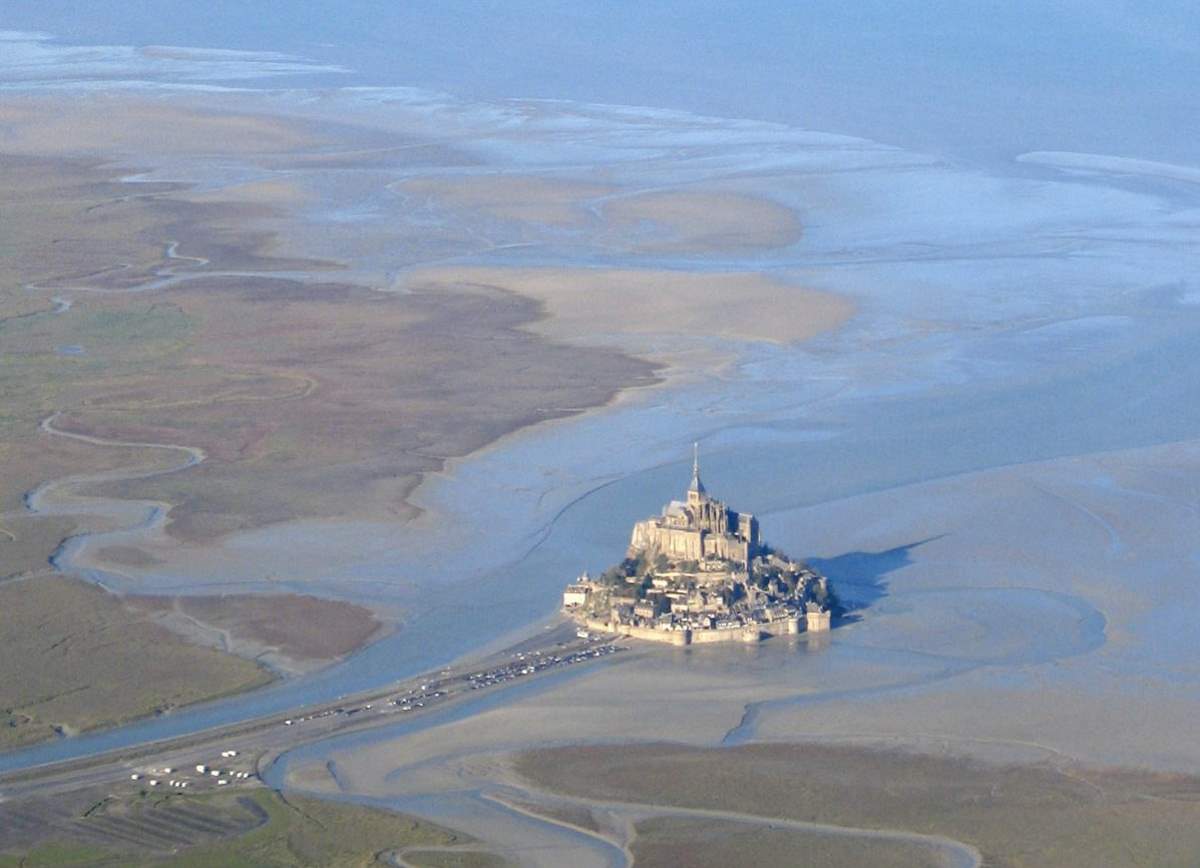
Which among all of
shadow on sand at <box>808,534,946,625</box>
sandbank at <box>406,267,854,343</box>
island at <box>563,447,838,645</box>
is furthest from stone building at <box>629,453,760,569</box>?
sandbank at <box>406,267,854,343</box>

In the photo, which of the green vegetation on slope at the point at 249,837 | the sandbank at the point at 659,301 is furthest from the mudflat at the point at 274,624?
the sandbank at the point at 659,301

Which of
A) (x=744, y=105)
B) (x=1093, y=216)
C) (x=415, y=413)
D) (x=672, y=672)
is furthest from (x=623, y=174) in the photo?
(x=672, y=672)

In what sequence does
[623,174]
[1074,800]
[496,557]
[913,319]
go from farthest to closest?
1. [623,174]
2. [913,319]
3. [496,557]
4. [1074,800]

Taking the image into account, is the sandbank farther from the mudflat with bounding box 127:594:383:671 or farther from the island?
the mudflat with bounding box 127:594:383:671

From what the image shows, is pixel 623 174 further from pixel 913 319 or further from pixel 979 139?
pixel 913 319

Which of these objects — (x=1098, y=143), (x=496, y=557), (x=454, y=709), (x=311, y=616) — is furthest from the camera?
(x=1098, y=143)

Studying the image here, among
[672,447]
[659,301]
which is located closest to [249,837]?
[672,447]

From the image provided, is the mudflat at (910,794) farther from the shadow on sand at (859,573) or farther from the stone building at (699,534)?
the shadow on sand at (859,573)
